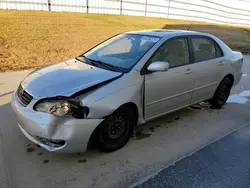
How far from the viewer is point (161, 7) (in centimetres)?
2797

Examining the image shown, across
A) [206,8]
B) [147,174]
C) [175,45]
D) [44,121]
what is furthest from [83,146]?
[206,8]

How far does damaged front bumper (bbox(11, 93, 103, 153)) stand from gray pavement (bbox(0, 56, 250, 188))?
281 mm

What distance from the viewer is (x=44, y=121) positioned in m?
2.91

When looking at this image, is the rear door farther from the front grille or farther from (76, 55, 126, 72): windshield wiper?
the front grille

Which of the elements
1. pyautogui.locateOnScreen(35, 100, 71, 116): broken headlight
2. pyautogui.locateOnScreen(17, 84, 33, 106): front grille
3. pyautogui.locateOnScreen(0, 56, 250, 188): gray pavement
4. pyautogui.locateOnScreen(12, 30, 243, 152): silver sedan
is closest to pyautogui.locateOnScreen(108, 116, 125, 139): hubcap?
pyautogui.locateOnScreen(12, 30, 243, 152): silver sedan

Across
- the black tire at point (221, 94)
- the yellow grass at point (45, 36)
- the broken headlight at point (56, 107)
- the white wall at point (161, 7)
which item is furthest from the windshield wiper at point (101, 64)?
the white wall at point (161, 7)

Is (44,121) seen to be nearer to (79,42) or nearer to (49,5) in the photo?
(79,42)

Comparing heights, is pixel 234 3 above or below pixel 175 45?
above

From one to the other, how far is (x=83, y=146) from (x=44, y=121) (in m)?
0.53

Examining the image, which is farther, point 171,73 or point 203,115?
point 203,115

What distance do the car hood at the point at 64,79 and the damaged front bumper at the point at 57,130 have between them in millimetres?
232

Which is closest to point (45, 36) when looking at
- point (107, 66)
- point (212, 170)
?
point (107, 66)

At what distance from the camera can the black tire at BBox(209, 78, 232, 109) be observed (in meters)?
5.18

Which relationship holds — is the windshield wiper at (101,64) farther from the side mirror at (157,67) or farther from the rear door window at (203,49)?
the rear door window at (203,49)
